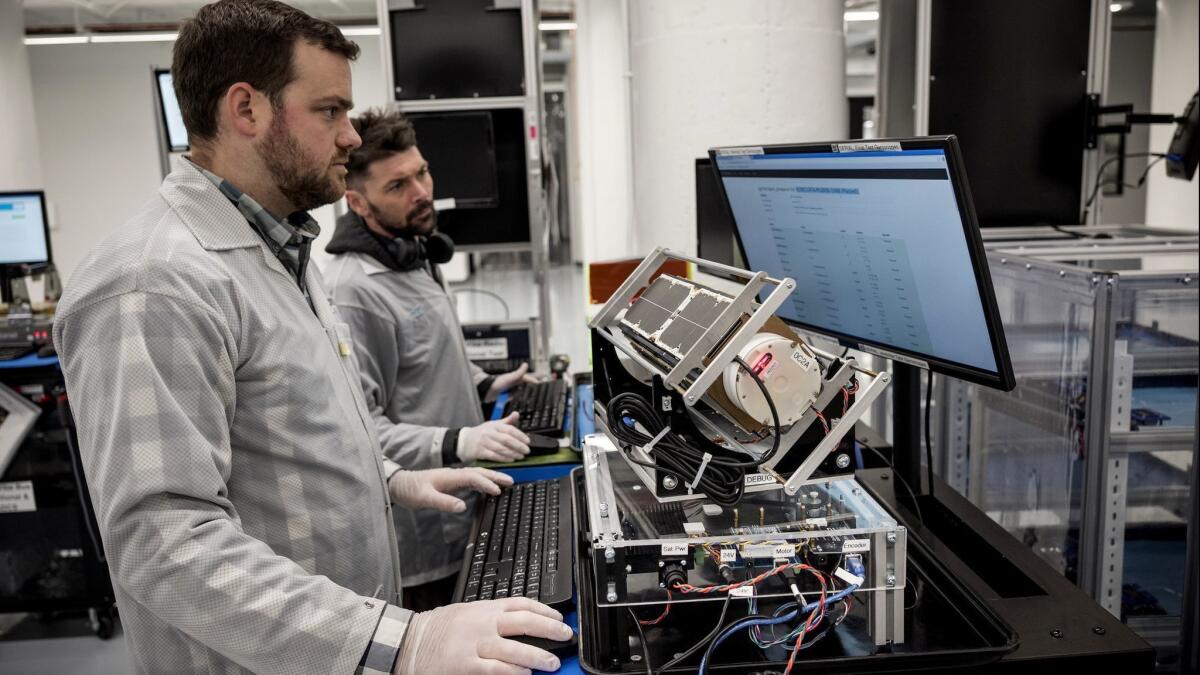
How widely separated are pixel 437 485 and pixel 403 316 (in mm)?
658

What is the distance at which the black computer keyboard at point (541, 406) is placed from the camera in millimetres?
1982

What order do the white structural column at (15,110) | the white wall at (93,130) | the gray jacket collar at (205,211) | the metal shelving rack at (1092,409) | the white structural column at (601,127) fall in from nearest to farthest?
the gray jacket collar at (205,211) → the metal shelving rack at (1092,409) → the white structural column at (15,110) → the white structural column at (601,127) → the white wall at (93,130)

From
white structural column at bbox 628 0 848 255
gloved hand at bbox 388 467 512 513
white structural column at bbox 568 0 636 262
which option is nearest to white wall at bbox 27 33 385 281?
white structural column at bbox 568 0 636 262

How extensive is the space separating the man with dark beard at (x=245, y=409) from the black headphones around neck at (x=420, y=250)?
2.50ft

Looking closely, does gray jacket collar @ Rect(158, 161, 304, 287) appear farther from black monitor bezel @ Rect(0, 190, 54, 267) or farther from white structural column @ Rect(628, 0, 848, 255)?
black monitor bezel @ Rect(0, 190, 54, 267)

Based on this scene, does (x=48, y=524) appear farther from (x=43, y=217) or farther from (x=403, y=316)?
(x=403, y=316)

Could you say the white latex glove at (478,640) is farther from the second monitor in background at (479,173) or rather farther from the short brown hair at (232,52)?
the second monitor in background at (479,173)

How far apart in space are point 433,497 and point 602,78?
232 inches

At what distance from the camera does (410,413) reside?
6.73 ft

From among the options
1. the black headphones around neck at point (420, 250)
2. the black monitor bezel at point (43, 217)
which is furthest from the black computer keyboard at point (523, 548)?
→ the black monitor bezel at point (43, 217)

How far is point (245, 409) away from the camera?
1.03 meters

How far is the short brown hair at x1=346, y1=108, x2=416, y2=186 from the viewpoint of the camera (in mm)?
2074

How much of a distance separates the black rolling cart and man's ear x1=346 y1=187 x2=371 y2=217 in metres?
1.70

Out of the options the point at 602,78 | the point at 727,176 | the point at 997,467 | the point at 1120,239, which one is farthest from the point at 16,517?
the point at 602,78
